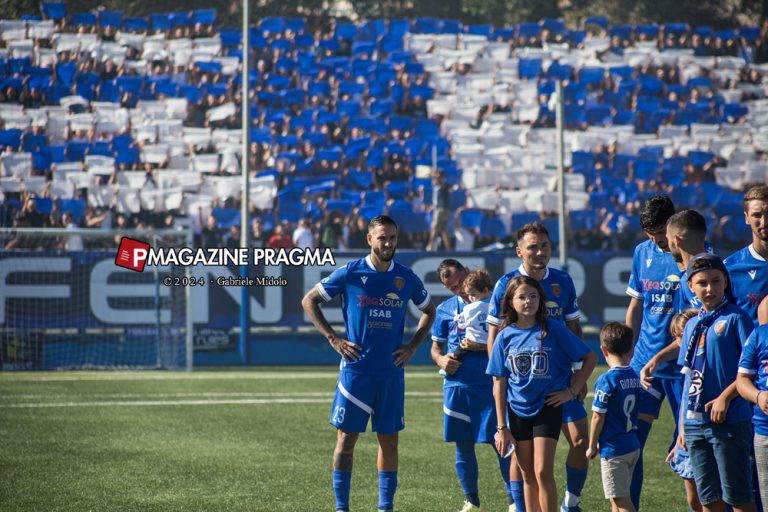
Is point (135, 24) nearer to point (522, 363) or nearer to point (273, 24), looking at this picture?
point (273, 24)

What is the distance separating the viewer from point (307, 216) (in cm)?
2605

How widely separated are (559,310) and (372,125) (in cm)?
2267

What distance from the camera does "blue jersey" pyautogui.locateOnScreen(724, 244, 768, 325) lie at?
6371 millimetres

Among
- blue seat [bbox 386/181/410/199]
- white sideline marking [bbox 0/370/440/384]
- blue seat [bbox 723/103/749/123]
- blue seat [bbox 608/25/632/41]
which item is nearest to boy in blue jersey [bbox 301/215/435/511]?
white sideline marking [bbox 0/370/440/384]

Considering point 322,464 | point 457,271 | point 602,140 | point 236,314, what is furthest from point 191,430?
point 602,140

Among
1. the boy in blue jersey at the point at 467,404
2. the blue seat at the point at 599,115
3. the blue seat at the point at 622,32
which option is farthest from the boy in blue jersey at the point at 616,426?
the blue seat at the point at 622,32

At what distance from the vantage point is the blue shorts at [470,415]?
846 centimetres

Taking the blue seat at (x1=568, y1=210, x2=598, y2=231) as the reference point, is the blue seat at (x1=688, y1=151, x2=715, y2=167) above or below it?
above

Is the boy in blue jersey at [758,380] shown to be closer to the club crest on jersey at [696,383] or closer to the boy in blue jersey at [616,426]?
the club crest on jersey at [696,383]

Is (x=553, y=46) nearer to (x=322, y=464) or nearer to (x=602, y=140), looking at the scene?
(x=602, y=140)

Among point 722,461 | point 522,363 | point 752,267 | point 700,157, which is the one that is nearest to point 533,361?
point 522,363

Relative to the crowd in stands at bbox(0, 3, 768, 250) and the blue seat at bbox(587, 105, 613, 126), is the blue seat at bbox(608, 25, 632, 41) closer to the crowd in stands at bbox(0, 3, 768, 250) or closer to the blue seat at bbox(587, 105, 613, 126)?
the crowd in stands at bbox(0, 3, 768, 250)

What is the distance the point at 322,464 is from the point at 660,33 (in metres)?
29.1

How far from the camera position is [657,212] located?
25.1 feet
